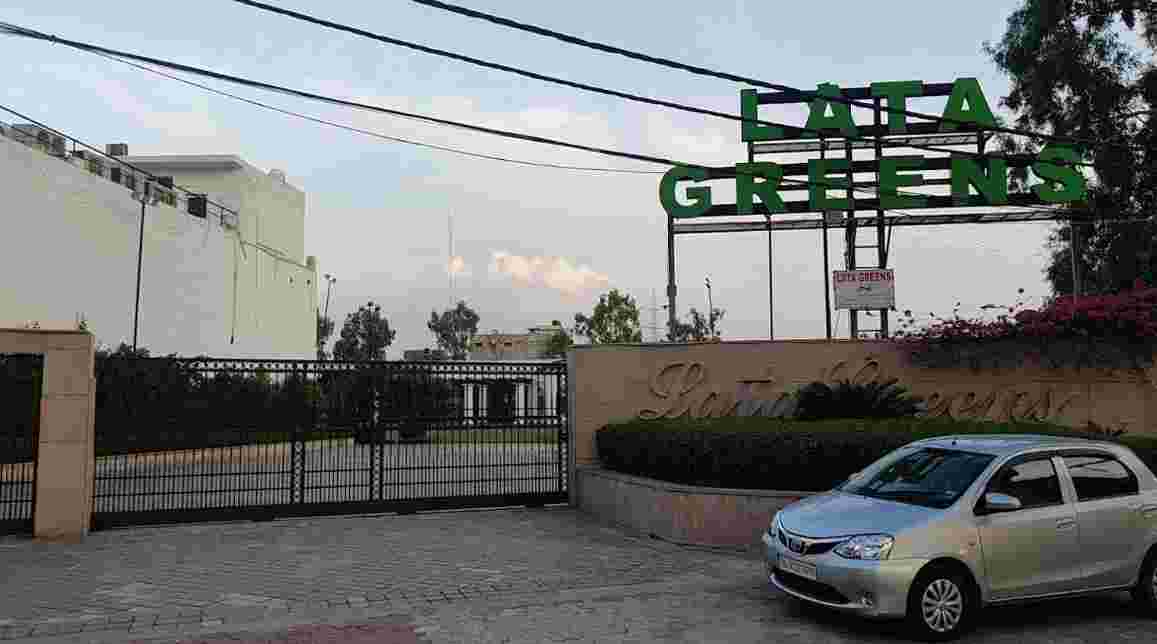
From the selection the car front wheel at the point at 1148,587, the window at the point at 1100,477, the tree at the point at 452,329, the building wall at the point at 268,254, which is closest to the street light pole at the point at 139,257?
the building wall at the point at 268,254

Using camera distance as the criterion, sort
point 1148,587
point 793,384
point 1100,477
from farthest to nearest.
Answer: point 793,384
point 1100,477
point 1148,587

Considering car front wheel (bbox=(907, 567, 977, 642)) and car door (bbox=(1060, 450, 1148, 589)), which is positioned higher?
car door (bbox=(1060, 450, 1148, 589))

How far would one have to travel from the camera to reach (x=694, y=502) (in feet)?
34.0

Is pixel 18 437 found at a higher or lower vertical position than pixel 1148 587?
higher

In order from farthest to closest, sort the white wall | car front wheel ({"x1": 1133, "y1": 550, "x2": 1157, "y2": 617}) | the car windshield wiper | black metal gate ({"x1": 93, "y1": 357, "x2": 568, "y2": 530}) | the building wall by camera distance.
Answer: the building wall
the white wall
black metal gate ({"x1": 93, "y1": 357, "x2": 568, "y2": 530})
car front wheel ({"x1": 1133, "y1": 550, "x2": 1157, "y2": 617})
the car windshield wiper

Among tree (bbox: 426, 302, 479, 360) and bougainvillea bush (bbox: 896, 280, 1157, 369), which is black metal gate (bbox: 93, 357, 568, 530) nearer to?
bougainvillea bush (bbox: 896, 280, 1157, 369)

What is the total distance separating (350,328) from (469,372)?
7946cm

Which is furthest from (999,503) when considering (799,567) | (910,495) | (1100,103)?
(1100,103)

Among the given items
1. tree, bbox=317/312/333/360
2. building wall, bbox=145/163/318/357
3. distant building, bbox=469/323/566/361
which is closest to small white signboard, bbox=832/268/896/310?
building wall, bbox=145/163/318/357

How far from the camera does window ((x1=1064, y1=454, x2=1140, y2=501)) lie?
286 inches

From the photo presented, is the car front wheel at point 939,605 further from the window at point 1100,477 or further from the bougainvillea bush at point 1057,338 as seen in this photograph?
the bougainvillea bush at point 1057,338

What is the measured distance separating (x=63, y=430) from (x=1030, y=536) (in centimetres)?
1068

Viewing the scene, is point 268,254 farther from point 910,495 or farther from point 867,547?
point 867,547

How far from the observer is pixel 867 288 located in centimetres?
1633
